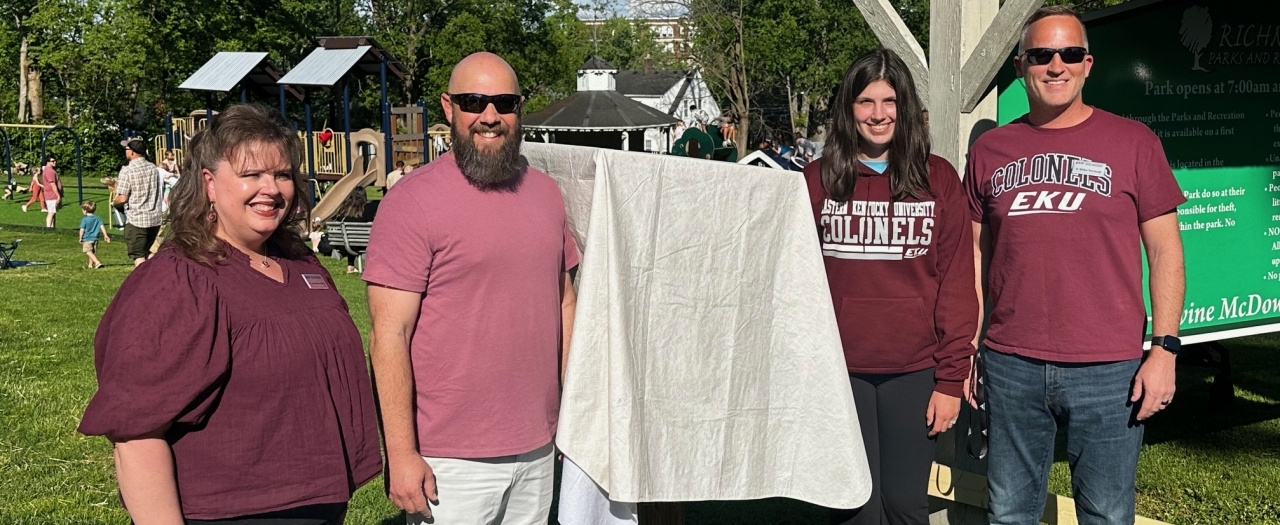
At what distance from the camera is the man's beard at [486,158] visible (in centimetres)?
302

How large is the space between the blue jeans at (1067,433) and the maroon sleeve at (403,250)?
6.02 feet

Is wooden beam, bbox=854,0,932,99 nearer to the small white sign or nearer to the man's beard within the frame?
the small white sign

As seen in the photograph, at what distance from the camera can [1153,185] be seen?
334 cm

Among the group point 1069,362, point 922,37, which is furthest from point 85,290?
point 922,37

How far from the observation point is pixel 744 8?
57.9 meters

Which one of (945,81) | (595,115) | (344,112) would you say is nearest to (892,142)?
(945,81)

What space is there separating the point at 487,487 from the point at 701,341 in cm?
72

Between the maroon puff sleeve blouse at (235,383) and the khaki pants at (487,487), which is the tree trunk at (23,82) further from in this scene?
the maroon puff sleeve blouse at (235,383)

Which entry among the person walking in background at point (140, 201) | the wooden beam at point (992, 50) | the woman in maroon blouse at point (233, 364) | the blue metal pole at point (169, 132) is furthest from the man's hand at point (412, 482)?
the blue metal pole at point (169, 132)

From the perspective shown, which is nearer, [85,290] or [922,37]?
[85,290]

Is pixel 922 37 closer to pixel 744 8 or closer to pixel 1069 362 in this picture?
pixel 744 8

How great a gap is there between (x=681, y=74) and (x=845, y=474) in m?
83.4

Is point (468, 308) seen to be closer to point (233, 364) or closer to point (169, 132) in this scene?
point (233, 364)

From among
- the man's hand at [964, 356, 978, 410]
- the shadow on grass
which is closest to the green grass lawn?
the shadow on grass
